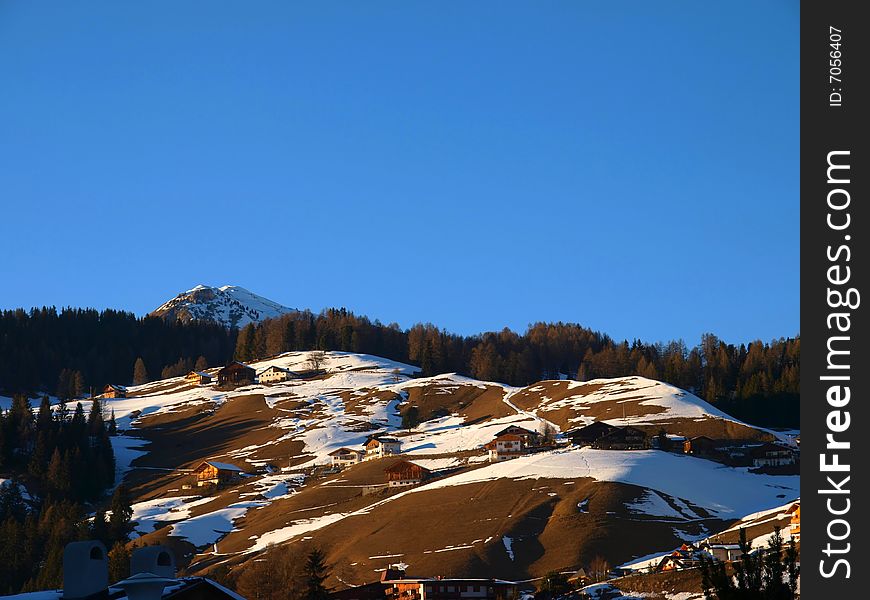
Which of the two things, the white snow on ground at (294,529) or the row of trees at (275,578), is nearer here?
the row of trees at (275,578)

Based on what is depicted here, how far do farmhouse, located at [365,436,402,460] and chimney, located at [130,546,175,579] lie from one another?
119982 mm

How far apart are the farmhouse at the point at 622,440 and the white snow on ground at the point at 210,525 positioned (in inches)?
1668

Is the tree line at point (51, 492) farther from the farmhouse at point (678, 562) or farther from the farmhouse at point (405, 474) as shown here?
the farmhouse at point (678, 562)

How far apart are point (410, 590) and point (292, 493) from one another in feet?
183

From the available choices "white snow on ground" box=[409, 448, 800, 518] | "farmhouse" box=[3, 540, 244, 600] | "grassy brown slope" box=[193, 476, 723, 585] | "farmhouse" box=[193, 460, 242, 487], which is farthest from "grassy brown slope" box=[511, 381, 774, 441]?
"farmhouse" box=[3, 540, 244, 600]

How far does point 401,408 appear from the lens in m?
184

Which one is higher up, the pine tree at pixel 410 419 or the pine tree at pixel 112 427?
the pine tree at pixel 410 419

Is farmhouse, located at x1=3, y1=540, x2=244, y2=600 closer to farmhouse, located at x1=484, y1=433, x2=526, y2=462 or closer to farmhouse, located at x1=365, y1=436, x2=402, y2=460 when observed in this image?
farmhouse, located at x1=484, y1=433, x2=526, y2=462

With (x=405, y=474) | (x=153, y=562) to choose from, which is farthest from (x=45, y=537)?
(x=153, y=562)

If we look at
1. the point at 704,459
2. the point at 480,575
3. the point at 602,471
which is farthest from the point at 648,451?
the point at 480,575

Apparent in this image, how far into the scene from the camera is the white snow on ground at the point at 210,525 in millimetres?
119006

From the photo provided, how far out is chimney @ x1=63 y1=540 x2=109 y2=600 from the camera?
29.8 m
